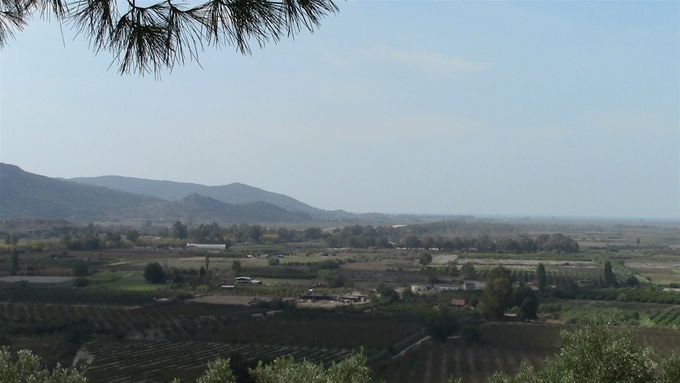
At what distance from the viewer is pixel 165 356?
88.9ft

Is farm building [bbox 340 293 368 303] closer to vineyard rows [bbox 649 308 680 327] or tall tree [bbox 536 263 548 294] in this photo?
tall tree [bbox 536 263 548 294]

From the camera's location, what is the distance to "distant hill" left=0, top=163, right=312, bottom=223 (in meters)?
140

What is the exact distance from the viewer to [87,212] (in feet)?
525

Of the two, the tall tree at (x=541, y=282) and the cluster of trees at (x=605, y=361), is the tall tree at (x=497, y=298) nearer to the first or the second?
the tall tree at (x=541, y=282)

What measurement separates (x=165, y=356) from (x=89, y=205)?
505ft

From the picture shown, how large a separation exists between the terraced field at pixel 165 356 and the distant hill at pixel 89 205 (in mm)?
110849

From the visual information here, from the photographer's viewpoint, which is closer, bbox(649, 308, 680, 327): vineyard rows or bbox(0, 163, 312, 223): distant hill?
bbox(649, 308, 680, 327): vineyard rows

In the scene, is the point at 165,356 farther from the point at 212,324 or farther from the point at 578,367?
the point at 578,367

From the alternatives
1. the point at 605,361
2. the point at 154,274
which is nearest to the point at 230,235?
the point at 154,274

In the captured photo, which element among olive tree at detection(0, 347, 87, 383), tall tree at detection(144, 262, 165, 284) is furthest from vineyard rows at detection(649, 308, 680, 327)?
tall tree at detection(144, 262, 165, 284)

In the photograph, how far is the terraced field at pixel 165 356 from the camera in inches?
922

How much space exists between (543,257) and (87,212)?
11738cm

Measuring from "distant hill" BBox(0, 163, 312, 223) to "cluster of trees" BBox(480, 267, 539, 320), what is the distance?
11196cm

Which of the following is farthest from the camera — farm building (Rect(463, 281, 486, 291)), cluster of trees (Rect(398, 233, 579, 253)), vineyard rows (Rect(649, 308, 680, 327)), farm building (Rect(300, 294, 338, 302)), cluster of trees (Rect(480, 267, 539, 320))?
cluster of trees (Rect(398, 233, 579, 253))
